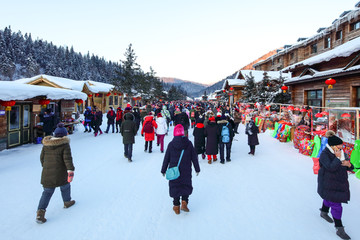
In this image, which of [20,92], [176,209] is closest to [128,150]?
[176,209]

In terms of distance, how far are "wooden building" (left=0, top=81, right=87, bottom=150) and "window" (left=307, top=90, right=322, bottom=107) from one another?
1492 centimetres

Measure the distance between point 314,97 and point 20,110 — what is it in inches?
660

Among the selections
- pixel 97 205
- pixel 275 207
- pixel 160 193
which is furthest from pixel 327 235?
pixel 97 205

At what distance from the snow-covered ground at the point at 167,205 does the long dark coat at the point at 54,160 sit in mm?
727

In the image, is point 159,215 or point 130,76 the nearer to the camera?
point 159,215

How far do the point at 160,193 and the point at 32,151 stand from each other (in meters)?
7.34

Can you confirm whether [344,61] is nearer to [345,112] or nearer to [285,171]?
[345,112]

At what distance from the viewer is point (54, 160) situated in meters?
3.65

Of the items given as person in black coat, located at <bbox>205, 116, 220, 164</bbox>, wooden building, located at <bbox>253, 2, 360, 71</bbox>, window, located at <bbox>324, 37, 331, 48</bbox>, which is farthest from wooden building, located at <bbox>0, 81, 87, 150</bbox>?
window, located at <bbox>324, 37, 331, 48</bbox>

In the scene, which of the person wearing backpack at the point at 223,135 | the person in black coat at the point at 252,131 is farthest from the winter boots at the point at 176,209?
the person in black coat at the point at 252,131

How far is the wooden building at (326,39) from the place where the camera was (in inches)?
688

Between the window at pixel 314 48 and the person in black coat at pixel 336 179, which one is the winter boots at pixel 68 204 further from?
the window at pixel 314 48

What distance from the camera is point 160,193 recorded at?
4734 mm

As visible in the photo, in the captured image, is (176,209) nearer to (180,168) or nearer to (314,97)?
(180,168)
